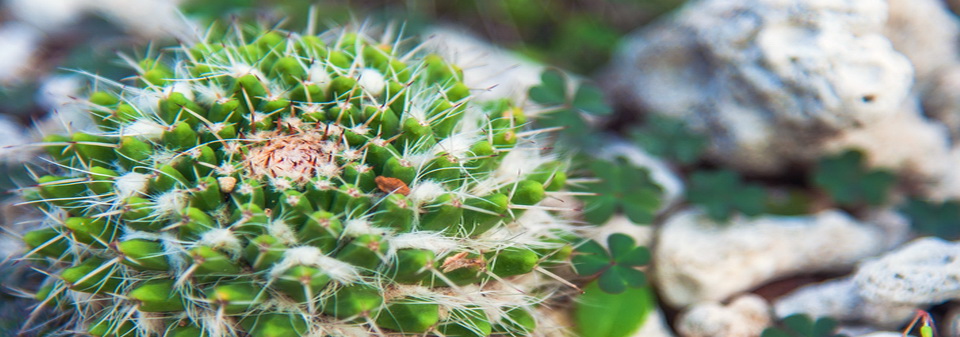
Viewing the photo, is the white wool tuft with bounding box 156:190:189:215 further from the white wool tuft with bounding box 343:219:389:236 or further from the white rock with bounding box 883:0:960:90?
the white rock with bounding box 883:0:960:90

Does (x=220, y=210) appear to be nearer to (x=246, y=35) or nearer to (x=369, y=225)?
(x=369, y=225)

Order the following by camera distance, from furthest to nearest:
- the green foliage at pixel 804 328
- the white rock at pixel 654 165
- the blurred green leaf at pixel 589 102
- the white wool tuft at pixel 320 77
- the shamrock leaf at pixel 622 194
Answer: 1. the white rock at pixel 654 165
2. the blurred green leaf at pixel 589 102
3. the shamrock leaf at pixel 622 194
4. the green foliage at pixel 804 328
5. the white wool tuft at pixel 320 77

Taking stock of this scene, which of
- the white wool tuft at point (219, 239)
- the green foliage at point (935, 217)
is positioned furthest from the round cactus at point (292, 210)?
the green foliage at point (935, 217)

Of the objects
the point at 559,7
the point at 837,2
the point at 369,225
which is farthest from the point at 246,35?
the point at 837,2

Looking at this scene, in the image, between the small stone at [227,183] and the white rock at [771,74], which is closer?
the small stone at [227,183]

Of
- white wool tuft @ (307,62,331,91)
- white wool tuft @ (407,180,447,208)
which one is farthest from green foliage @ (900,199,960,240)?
white wool tuft @ (307,62,331,91)

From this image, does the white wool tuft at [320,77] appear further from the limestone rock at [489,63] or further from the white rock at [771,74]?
the white rock at [771,74]

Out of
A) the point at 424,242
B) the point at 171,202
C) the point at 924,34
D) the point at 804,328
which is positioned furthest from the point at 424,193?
the point at 924,34

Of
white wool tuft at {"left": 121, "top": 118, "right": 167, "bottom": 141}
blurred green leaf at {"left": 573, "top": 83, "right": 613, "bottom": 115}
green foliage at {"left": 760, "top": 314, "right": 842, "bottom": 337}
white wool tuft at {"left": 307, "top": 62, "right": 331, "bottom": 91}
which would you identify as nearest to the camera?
white wool tuft at {"left": 121, "top": 118, "right": 167, "bottom": 141}
